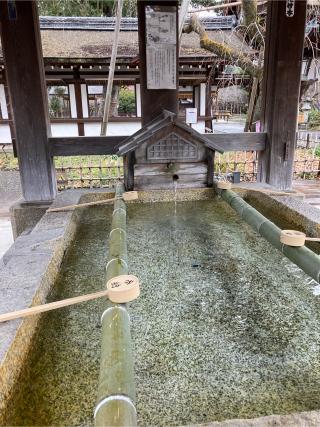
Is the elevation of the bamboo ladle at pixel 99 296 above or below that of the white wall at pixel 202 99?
below

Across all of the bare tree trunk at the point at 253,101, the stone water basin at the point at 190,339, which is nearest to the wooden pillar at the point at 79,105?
the bare tree trunk at the point at 253,101

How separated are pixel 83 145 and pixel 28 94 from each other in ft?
2.61

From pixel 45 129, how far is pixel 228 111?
20426mm

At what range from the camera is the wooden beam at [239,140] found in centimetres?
432

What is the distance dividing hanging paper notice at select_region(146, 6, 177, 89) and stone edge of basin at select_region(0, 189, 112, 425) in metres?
1.97

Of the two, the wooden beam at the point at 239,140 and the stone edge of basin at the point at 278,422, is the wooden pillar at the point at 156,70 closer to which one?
the wooden beam at the point at 239,140

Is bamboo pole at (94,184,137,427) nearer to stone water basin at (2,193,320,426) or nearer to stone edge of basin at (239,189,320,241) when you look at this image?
stone water basin at (2,193,320,426)

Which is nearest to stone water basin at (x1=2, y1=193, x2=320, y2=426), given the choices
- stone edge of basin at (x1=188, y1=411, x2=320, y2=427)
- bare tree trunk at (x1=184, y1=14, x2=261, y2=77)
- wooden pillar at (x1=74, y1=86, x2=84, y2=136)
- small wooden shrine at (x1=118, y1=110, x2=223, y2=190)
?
stone edge of basin at (x1=188, y1=411, x2=320, y2=427)

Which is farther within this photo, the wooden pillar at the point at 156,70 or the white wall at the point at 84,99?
the white wall at the point at 84,99

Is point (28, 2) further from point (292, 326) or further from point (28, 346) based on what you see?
point (292, 326)

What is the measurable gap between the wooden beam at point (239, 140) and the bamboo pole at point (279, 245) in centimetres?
139

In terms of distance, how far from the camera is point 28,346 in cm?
149

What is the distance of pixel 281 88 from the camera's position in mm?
4121

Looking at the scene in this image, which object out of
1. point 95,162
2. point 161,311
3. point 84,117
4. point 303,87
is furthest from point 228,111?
point 161,311
